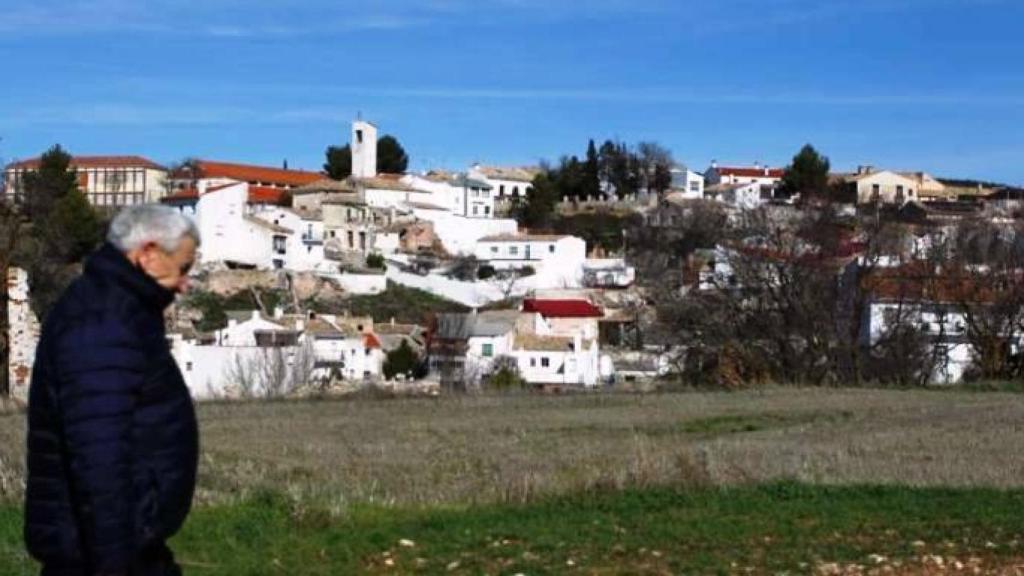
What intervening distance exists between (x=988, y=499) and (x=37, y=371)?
9.86m

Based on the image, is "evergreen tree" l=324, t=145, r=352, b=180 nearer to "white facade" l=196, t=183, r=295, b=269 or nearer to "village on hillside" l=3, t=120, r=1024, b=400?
"village on hillside" l=3, t=120, r=1024, b=400

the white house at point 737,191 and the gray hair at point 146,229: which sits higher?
the white house at point 737,191

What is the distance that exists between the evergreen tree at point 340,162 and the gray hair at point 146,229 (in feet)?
486

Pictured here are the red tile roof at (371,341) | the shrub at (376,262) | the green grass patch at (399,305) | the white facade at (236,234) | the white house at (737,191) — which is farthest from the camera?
the white house at (737,191)

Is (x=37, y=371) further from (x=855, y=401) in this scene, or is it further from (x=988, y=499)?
(x=855, y=401)

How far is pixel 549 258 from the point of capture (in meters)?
113

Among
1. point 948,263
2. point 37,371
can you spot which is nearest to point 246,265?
point 948,263

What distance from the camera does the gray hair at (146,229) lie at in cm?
585

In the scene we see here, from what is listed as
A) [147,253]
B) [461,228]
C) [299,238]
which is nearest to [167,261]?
[147,253]

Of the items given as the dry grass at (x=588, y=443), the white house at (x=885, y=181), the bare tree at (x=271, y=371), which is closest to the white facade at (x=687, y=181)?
the white house at (x=885, y=181)

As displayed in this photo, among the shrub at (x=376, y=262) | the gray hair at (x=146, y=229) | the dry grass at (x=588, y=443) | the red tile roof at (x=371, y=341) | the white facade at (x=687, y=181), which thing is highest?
the white facade at (x=687, y=181)

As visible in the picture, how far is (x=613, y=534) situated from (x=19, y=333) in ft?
103

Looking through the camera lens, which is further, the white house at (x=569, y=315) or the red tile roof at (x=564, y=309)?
the red tile roof at (x=564, y=309)

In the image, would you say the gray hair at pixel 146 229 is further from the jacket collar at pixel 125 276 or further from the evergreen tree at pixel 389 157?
the evergreen tree at pixel 389 157
